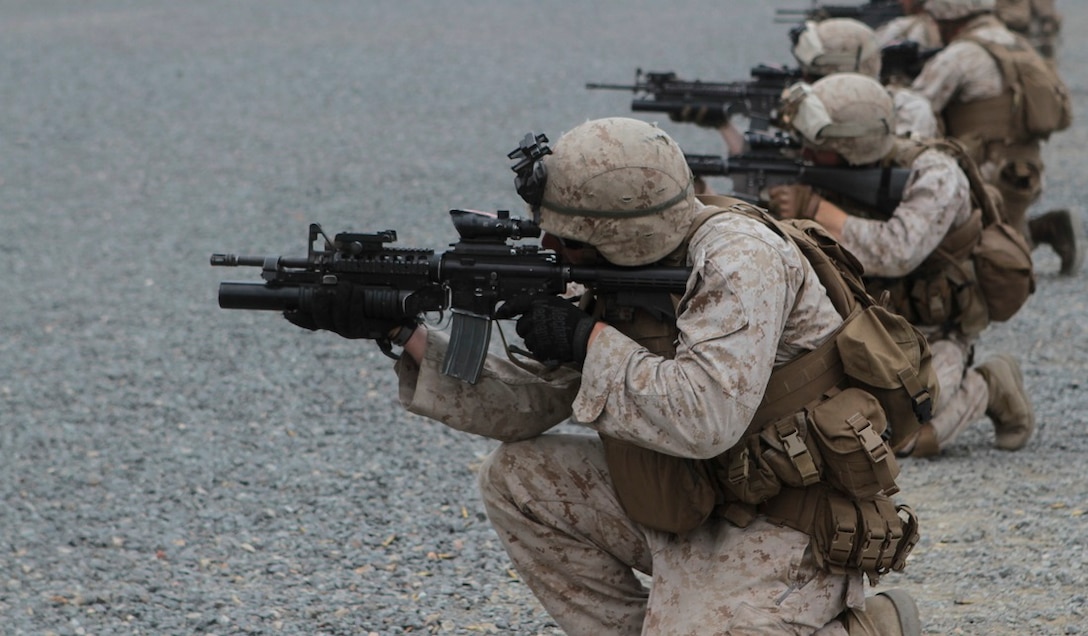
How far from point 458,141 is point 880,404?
30.2 ft

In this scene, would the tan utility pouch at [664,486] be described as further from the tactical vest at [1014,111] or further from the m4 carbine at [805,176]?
the tactical vest at [1014,111]

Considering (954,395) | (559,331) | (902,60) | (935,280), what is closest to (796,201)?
(935,280)

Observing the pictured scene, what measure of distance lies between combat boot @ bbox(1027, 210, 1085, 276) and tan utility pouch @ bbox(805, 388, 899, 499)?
5892mm

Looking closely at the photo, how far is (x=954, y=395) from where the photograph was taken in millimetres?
5812

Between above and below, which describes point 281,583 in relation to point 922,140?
below

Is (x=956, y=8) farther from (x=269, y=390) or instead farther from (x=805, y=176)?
(x=269, y=390)

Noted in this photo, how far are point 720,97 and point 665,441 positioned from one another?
4.67 metres

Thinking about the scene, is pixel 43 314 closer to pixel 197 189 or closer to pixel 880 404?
pixel 197 189

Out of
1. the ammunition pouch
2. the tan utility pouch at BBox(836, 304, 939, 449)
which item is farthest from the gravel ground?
the tan utility pouch at BBox(836, 304, 939, 449)

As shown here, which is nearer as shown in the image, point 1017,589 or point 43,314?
point 1017,589

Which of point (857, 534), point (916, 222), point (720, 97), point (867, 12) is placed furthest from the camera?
point (867, 12)

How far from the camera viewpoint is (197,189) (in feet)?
34.8

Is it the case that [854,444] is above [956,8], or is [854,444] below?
below

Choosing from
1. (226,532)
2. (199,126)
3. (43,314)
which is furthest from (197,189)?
(226,532)
